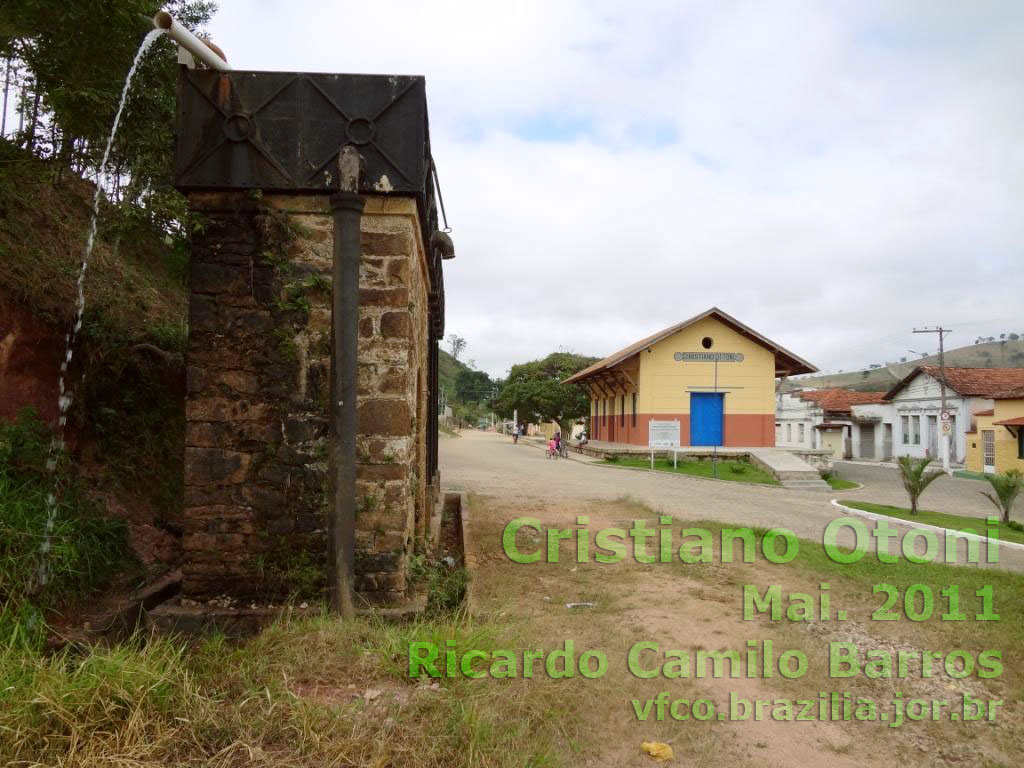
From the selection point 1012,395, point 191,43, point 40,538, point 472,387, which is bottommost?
point 40,538

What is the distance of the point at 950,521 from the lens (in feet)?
37.3

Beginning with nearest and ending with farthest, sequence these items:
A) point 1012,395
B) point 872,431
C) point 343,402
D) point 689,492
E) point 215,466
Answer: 1. point 343,402
2. point 215,466
3. point 689,492
4. point 1012,395
5. point 872,431

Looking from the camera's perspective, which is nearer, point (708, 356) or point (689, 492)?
point (689, 492)

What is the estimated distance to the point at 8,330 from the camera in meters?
5.04

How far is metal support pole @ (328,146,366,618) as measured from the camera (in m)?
3.83

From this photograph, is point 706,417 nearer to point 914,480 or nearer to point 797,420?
point 914,480

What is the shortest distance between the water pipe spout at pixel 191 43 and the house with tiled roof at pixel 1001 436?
28.5m

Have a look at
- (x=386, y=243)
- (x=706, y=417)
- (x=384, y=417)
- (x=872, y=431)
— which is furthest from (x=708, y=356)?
(x=384, y=417)

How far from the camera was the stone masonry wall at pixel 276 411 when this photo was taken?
403 cm

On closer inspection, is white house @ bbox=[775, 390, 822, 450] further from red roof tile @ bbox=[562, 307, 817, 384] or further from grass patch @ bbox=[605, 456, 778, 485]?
grass patch @ bbox=[605, 456, 778, 485]

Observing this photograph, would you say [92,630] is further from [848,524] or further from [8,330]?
[848,524]

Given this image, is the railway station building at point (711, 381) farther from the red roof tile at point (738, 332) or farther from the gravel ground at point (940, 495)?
the gravel ground at point (940, 495)

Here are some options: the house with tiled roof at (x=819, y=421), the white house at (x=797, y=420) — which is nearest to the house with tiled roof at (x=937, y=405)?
the house with tiled roof at (x=819, y=421)

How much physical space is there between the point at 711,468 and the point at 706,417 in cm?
463
